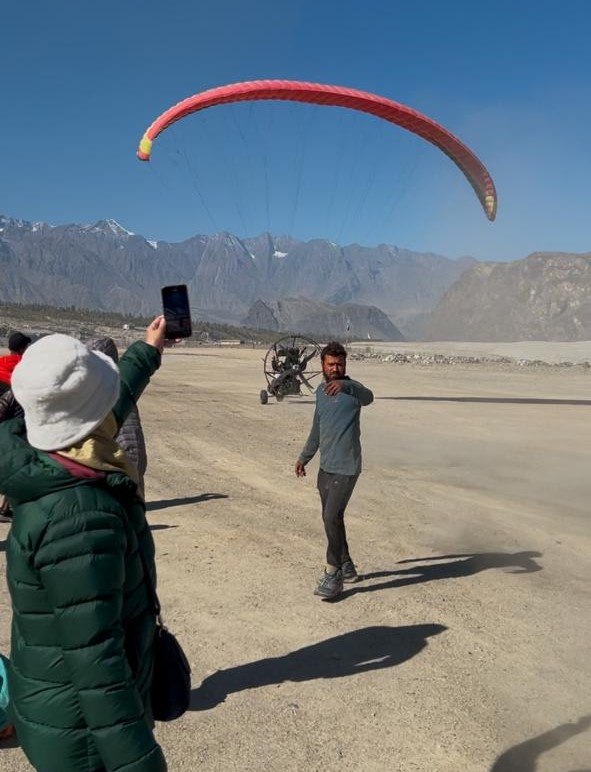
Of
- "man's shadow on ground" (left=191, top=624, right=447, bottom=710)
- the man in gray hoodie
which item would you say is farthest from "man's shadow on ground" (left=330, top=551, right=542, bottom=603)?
"man's shadow on ground" (left=191, top=624, right=447, bottom=710)

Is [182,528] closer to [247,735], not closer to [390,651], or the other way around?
[390,651]

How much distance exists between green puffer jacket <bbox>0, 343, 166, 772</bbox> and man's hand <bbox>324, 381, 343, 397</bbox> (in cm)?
394

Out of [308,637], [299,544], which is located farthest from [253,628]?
[299,544]

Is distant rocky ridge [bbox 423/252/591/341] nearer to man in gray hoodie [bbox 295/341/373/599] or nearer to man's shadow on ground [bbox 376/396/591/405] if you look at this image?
man's shadow on ground [bbox 376/396/591/405]

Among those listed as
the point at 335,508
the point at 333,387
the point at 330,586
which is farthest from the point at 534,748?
the point at 333,387

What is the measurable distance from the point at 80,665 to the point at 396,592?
4.54 meters

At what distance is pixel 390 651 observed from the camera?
4836mm

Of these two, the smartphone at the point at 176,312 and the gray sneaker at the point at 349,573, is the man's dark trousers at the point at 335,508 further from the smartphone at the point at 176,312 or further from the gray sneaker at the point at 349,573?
the smartphone at the point at 176,312

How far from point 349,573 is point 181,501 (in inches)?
137

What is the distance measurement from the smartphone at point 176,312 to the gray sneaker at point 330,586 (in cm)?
350

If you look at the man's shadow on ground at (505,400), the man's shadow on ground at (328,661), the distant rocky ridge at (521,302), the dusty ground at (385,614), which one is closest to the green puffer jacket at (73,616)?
the dusty ground at (385,614)

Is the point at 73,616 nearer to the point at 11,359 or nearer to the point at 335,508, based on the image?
the point at 335,508

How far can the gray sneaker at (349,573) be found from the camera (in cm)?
602

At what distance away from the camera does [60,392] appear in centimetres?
184
